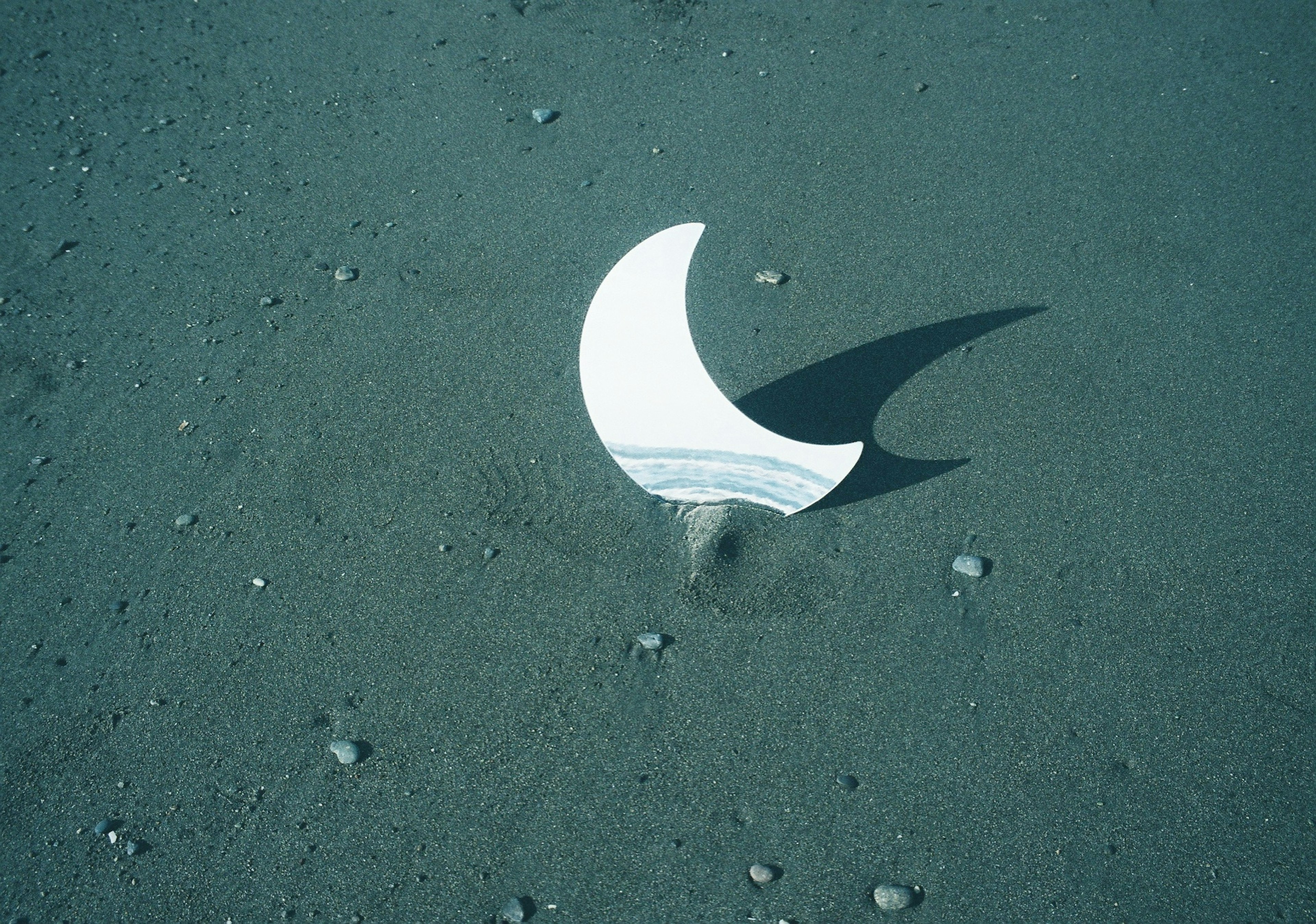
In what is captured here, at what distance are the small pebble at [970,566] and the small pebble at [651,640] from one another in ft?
3.55

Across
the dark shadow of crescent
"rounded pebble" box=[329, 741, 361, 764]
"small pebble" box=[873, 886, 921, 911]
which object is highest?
"rounded pebble" box=[329, 741, 361, 764]

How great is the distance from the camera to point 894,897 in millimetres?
2400

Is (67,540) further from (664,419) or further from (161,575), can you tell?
(664,419)

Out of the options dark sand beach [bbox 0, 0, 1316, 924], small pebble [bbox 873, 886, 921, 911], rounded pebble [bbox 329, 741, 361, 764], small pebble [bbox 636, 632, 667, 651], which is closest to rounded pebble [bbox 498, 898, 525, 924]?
dark sand beach [bbox 0, 0, 1316, 924]

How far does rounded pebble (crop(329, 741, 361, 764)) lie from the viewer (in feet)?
8.71

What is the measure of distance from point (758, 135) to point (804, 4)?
1.17 meters

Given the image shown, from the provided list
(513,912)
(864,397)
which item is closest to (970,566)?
(864,397)

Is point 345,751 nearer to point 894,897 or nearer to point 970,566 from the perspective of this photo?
point 894,897

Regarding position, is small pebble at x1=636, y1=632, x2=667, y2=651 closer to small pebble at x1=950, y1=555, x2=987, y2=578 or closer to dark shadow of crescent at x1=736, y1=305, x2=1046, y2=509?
dark shadow of crescent at x1=736, y1=305, x2=1046, y2=509

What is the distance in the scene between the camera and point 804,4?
4961mm

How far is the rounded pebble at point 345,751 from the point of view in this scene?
265 centimetres

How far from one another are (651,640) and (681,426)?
0.80 meters

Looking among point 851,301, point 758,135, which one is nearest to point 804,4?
point 758,135

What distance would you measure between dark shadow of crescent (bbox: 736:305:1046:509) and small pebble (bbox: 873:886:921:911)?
1.31 meters
